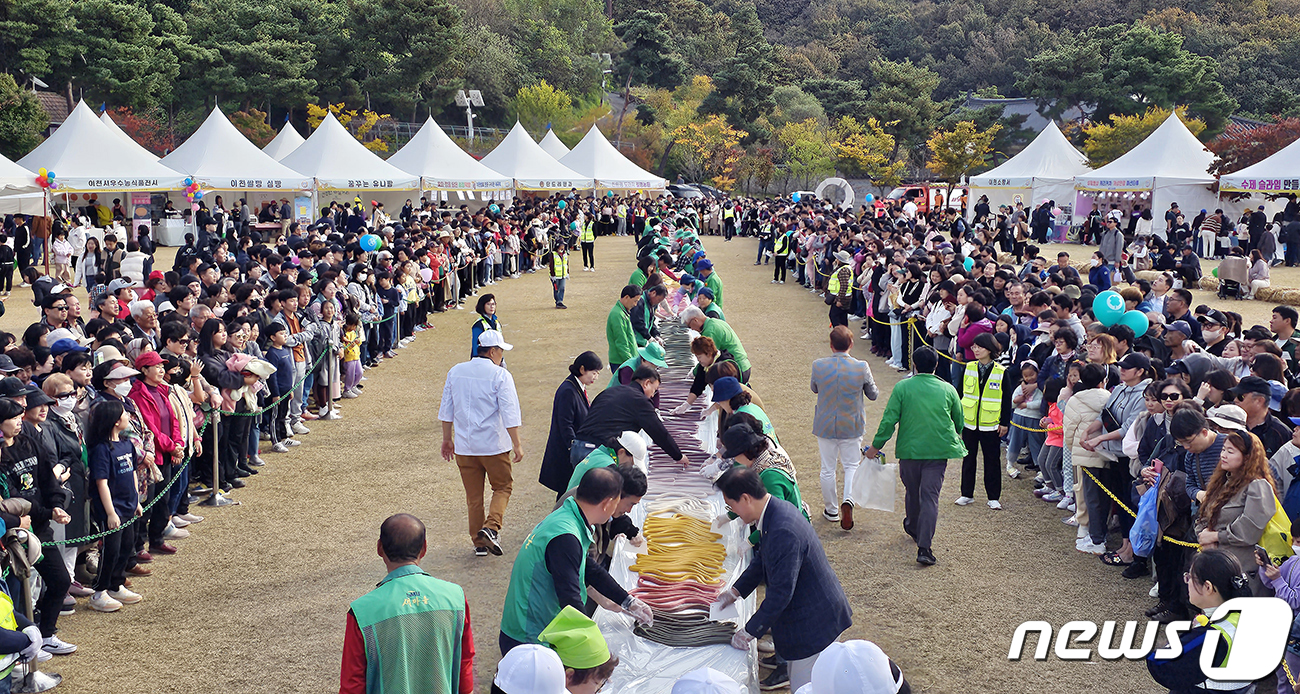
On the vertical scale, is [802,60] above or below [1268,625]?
above

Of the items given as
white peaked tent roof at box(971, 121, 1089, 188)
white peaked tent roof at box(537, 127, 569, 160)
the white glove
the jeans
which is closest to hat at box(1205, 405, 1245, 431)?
the jeans

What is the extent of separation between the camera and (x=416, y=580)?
3.52 m

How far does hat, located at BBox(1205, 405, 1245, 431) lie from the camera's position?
5379 millimetres

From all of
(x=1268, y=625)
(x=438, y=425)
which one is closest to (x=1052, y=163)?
(x=438, y=425)

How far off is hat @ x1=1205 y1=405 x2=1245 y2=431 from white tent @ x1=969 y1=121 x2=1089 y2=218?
3003cm

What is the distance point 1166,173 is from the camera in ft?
96.4

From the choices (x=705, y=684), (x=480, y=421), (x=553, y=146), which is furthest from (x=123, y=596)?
(x=553, y=146)

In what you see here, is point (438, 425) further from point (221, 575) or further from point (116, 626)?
point (116, 626)

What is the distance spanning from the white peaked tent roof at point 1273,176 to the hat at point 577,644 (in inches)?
1054

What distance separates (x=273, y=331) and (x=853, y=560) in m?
6.02

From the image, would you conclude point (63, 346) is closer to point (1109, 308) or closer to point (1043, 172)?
point (1109, 308)

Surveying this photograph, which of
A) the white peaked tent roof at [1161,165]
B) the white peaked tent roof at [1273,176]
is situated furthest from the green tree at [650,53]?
the white peaked tent roof at [1273,176]

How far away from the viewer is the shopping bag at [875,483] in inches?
278

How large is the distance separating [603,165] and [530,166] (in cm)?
316
